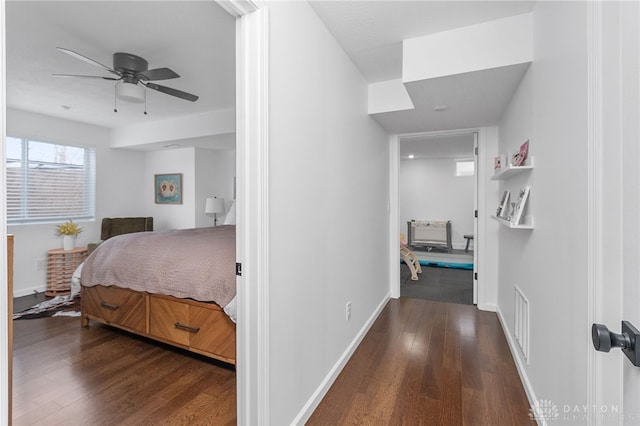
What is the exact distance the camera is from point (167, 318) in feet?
7.72

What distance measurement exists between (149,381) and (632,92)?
108 inches

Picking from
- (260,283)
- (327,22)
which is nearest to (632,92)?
(260,283)

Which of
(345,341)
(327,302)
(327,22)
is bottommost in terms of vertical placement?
(345,341)

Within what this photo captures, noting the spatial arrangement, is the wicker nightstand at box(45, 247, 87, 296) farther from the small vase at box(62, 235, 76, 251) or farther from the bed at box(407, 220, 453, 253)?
the bed at box(407, 220, 453, 253)

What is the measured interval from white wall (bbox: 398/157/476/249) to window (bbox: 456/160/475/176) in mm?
88

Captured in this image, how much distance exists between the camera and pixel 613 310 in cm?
76

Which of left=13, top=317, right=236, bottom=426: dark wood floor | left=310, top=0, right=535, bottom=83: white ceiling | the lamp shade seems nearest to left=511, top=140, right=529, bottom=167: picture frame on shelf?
left=310, top=0, right=535, bottom=83: white ceiling

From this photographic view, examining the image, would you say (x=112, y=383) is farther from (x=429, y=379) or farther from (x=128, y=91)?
(x=128, y=91)

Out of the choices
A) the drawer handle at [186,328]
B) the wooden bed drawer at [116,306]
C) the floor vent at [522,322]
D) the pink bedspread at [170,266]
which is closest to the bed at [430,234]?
the floor vent at [522,322]

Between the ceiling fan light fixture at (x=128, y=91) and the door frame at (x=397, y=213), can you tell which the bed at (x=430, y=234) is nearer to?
the door frame at (x=397, y=213)

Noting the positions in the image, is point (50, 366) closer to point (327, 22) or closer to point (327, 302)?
point (327, 302)

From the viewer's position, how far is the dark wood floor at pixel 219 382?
1.70m

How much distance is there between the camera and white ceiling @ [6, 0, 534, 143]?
1.82 m

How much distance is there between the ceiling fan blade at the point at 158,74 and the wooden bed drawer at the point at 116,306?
6.08 feet
